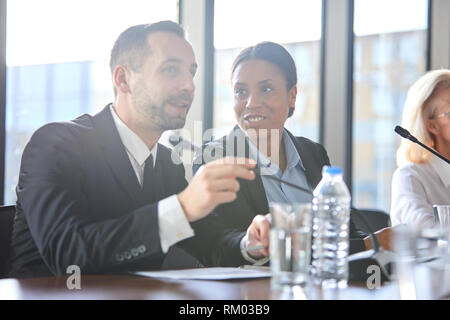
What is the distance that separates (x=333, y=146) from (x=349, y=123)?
0.18m

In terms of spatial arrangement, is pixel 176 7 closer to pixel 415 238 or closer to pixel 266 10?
pixel 266 10

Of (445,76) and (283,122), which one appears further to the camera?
(445,76)

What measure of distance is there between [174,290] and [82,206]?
0.48 metres

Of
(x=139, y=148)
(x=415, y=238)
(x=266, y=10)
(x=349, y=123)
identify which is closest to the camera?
(x=415, y=238)

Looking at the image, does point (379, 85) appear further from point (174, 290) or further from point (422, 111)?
point (174, 290)

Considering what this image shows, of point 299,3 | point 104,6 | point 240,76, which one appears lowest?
point 240,76

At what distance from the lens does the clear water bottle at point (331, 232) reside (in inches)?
51.5

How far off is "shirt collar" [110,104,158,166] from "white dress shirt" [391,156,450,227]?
124 cm

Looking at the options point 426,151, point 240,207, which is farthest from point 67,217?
point 426,151

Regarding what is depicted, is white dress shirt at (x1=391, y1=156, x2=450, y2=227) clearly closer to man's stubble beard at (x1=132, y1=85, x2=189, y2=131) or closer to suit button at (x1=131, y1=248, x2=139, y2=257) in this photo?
man's stubble beard at (x1=132, y1=85, x2=189, y2=131)

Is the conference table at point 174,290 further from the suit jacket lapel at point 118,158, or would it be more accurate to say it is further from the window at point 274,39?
the window at point 274,39

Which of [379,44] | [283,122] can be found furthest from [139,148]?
[379,44]

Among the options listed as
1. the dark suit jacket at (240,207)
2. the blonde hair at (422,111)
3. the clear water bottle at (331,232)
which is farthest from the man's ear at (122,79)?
the blonde hair at (422,111)

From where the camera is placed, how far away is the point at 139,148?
1.80 meters
